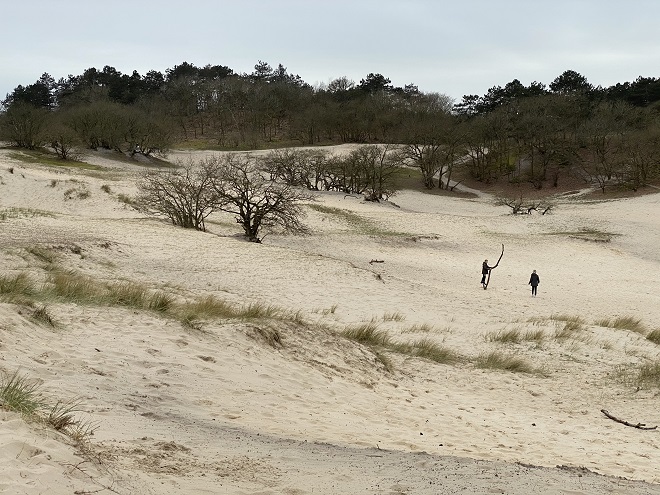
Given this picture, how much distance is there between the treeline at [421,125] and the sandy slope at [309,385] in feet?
132

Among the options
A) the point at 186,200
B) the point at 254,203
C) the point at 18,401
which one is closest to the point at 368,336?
the point at 18,401

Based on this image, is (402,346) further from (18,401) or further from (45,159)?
(45,159)

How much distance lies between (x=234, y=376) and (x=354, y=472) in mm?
3306

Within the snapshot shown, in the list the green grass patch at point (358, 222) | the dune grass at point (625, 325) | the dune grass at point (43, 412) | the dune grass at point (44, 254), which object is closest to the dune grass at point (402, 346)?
the dune grass at point (625, 325)

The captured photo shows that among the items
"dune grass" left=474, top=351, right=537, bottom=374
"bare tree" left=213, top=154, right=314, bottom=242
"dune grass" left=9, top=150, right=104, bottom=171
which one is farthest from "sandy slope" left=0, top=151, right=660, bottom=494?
"dune grass" left=9, top=150, right=104, bottom=171

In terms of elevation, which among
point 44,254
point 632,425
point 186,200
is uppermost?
point 186,200

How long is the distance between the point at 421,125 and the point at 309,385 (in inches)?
2272

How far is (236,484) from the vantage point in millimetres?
4832

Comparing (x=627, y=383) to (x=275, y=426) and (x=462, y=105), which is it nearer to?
(x=275, y=426)

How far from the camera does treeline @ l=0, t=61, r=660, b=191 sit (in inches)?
2287

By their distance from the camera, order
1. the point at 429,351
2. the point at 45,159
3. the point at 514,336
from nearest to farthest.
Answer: the point at 429,351 < the point at 514,336 < the point at 45,159

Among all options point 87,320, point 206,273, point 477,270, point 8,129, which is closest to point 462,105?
point 8,129

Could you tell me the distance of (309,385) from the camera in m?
8.76

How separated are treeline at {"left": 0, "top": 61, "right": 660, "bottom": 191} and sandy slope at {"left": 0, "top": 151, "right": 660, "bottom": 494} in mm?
40216
